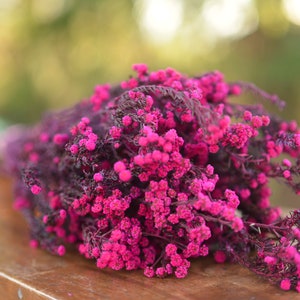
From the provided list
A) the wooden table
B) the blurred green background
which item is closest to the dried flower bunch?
the wooden table

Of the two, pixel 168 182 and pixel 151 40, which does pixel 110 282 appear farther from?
pixel 151 40

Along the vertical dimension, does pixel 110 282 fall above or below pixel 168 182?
below

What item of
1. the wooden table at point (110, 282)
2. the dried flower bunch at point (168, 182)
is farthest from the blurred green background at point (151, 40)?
the wooden table at point (110, 282)

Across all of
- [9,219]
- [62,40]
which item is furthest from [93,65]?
[9,219]

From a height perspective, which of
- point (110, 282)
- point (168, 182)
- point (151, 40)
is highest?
point (151, 40)

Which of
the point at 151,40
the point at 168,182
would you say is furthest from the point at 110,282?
the point at 151,40

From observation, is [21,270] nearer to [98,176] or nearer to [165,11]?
[98,176]

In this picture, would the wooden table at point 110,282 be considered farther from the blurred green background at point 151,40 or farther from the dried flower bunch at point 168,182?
the blurred green background at point 151,40
